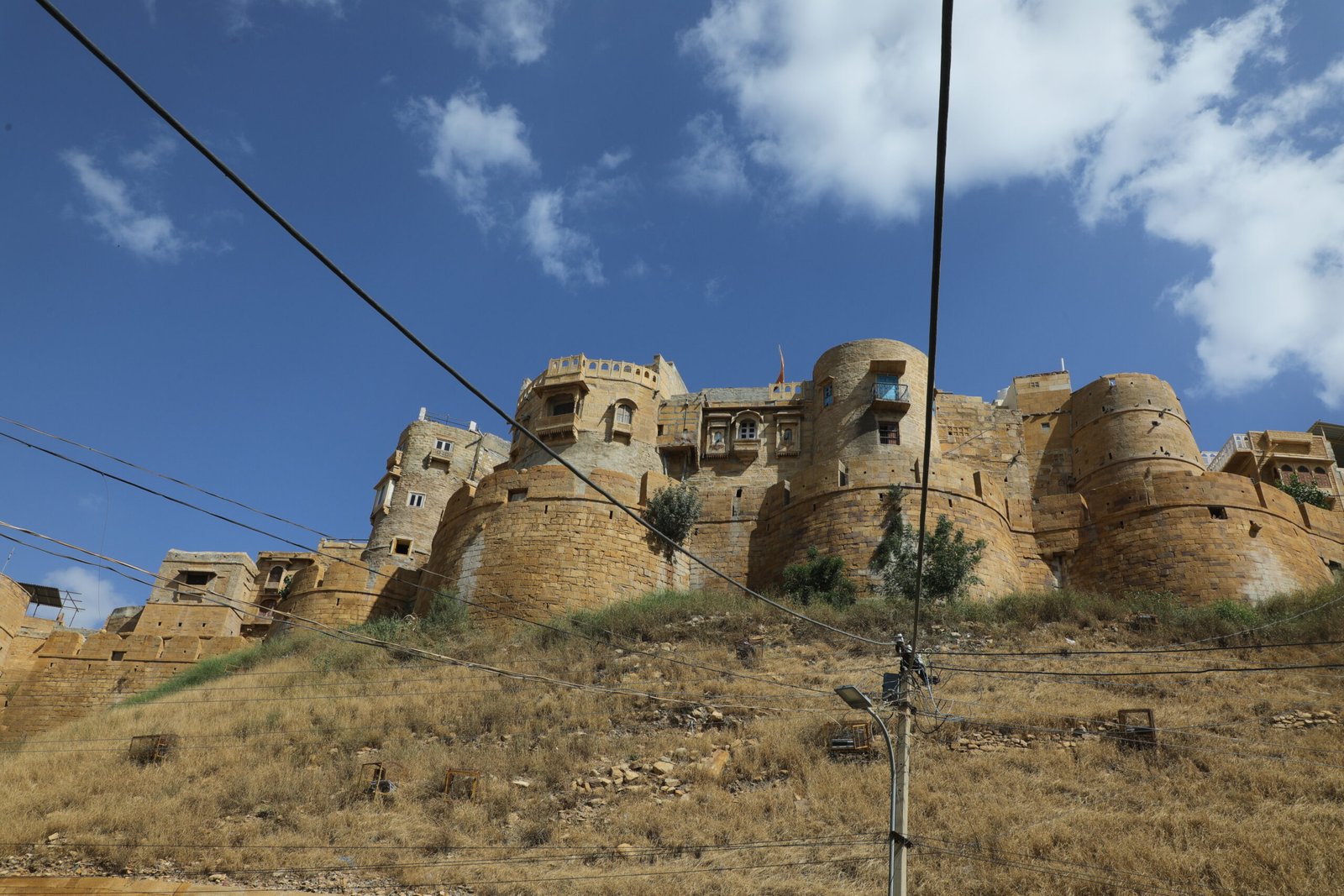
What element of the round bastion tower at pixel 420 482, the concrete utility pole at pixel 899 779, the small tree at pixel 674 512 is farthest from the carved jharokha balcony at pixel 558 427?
the concrete utility pole at pixel 899 779

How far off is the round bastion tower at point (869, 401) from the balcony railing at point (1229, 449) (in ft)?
46.1

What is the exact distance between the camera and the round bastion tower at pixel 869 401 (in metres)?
30.6

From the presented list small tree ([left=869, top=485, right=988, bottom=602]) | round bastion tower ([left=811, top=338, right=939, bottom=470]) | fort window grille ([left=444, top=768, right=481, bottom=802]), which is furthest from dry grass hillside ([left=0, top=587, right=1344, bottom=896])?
round bastion tower ([left=811, top=338, right=939, bottom=470])

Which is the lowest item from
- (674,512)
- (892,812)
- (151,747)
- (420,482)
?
(151,747)

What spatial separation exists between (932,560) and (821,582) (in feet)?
9.37

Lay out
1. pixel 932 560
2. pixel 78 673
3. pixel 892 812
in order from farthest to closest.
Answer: pixel 78 673, pixel 932 560, pixel 892 812

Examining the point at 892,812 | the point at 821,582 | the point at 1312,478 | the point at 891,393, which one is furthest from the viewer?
the point at 1312,478

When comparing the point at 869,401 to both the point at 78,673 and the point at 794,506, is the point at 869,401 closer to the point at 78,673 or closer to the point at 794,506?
the point at 794,506

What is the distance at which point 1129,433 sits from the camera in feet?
106

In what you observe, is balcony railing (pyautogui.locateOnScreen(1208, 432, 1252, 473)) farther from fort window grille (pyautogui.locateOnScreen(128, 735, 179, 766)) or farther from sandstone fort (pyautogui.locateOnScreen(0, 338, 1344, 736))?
fort window grille (pyautogui.locateOnScreen(128, 735, 179, 766))

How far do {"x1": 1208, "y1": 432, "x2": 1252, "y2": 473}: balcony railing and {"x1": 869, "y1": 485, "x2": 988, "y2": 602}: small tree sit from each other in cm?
1727

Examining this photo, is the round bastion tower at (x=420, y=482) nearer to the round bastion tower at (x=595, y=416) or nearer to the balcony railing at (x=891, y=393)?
the round bastion tower at (x=595, y=416)

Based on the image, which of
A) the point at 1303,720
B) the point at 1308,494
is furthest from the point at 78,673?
the point at 1308,494

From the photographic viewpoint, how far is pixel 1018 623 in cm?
2300
